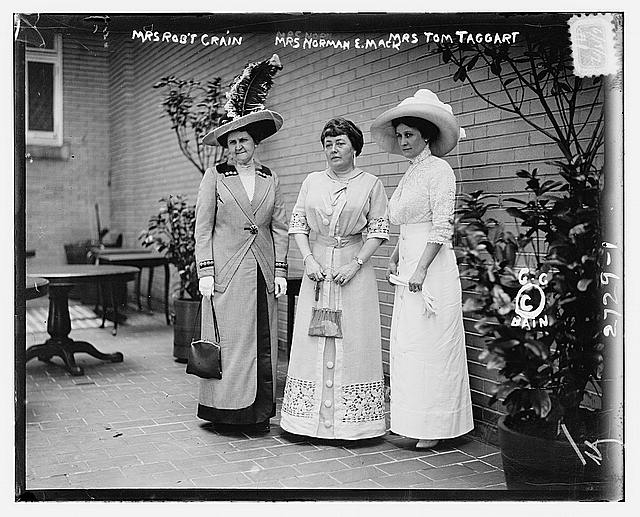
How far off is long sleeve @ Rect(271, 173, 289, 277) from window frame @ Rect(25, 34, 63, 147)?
4.07 feet

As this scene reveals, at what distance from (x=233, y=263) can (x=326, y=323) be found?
2.16ft

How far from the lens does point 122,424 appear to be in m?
4.63

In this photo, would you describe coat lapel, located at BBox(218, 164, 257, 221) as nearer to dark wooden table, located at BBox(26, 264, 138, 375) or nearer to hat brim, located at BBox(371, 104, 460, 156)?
hat brim, located at BBox(371, 104, 460, 156)

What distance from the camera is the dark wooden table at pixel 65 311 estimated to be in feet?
Answer: 19.1

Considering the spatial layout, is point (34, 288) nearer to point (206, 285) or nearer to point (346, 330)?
point (206, 285)

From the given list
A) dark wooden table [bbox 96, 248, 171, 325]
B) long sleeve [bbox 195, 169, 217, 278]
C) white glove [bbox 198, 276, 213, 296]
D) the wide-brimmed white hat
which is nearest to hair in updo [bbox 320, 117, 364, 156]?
the wide-brimmed white hat

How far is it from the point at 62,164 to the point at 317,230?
159cm

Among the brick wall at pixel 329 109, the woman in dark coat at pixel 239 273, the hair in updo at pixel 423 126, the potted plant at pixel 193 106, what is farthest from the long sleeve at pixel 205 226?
the potted plant at pixel 193 106

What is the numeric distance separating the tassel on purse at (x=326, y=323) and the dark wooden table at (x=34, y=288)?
4.91 feet

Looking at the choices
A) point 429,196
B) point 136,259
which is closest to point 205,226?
point 429,196

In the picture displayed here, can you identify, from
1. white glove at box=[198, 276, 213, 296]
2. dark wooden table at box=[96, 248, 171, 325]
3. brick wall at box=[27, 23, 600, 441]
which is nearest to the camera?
brick wall at box=[27, 23, 600, 441]

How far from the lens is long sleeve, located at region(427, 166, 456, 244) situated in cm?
388

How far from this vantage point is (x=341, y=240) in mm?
4191

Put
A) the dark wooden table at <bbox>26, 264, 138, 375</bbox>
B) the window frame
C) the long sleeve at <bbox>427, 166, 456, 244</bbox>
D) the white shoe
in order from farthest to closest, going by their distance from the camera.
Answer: the dark wooden table at <bbox>26, 264, 138, 375</bbox>, the white shoe, the long sleeve at <bbox>427, 166, 456, 244</bbox>, the window frame
